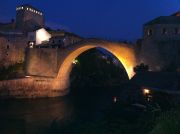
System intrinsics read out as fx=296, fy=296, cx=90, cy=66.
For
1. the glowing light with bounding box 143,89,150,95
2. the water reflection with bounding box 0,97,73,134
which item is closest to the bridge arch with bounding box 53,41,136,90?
the water reflection with bounding box 0,97,73,134

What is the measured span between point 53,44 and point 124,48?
50.1 ft

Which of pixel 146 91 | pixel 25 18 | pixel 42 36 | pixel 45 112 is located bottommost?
pixel 45 112

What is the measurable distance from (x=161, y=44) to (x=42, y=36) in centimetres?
2408

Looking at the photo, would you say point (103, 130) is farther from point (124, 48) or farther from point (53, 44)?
point (53, 44)

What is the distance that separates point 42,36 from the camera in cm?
4756

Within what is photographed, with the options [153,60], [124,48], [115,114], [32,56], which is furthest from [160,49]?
[32,56]

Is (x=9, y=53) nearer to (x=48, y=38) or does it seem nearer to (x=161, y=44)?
(x=48, y=38)

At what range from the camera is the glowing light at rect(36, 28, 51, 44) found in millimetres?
46428

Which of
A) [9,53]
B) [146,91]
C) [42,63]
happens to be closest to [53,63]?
[42,63]

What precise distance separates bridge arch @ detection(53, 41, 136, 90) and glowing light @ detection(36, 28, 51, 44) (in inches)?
360

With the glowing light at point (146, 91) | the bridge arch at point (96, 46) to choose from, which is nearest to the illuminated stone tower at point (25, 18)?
the bridge arch at point (96, 46)

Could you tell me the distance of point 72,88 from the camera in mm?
44719

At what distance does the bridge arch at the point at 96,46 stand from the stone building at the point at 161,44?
1.50 metres

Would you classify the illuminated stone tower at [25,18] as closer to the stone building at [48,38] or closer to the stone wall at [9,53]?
the stone building at [48,38]
